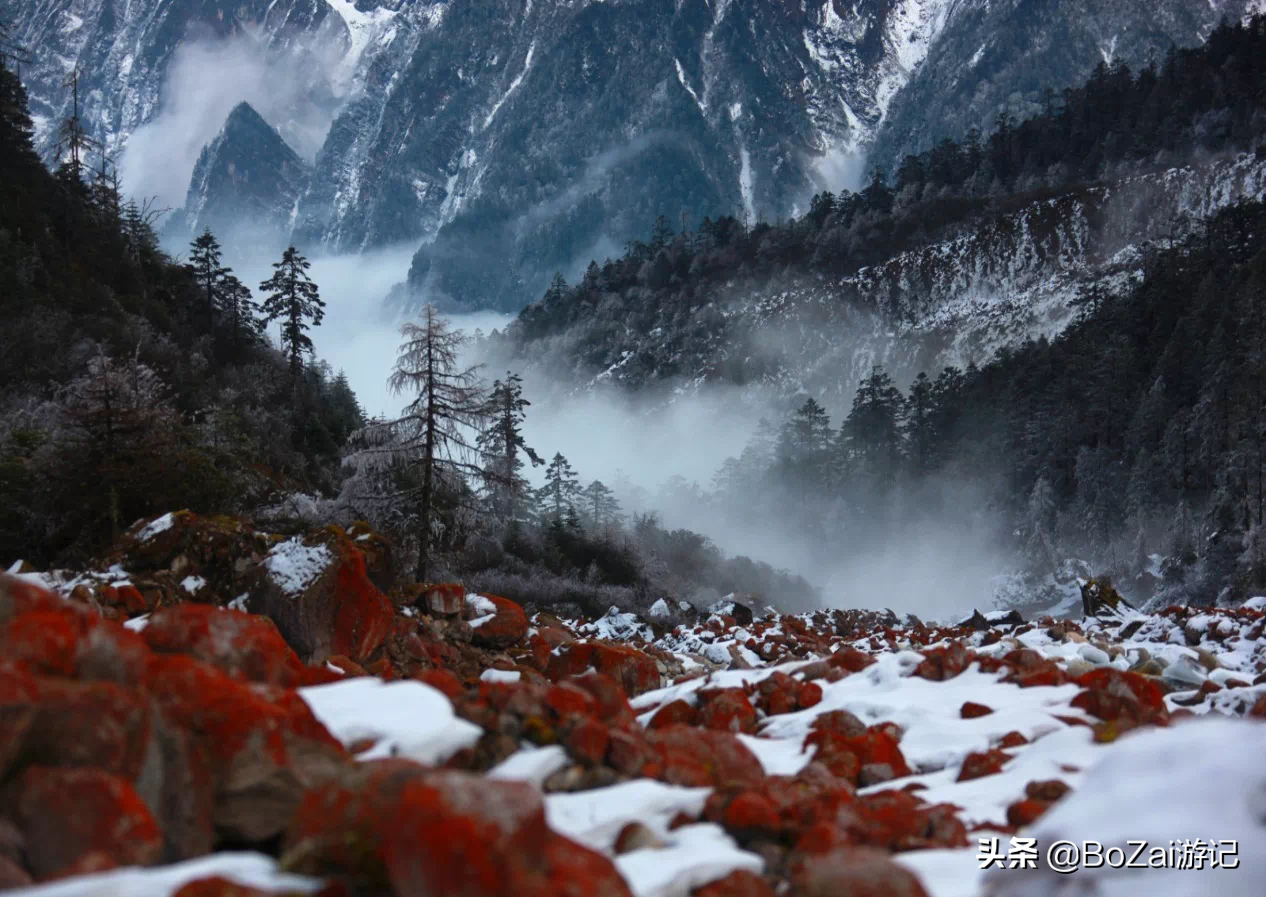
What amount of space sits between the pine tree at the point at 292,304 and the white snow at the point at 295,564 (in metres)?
35.0

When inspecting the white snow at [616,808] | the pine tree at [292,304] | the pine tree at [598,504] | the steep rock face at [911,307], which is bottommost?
the white snow at [616,808]

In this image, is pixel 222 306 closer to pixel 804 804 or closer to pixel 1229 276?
pixel 804 804

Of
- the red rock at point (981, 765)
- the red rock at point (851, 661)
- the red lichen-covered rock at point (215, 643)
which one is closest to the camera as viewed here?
the red lichen-covered rock at point (215, 643)

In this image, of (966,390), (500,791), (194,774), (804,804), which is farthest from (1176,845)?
(966,390)

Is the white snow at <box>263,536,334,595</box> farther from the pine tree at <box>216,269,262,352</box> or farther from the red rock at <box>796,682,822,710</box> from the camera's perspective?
the pine tree at <box>216,269,262,352</box>

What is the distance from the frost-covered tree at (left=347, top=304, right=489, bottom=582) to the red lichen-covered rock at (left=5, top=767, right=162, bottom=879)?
42.4 ft

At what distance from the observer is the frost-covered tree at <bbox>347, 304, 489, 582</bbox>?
15250mm

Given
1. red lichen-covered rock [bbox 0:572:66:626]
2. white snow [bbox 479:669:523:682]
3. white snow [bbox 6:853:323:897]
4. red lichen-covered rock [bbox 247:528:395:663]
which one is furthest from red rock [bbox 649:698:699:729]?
red lichen-covered rock [bbox 247:528:395:663]

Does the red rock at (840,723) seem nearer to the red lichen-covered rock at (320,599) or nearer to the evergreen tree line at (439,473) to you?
the red lichen-covered rock at (320,599)

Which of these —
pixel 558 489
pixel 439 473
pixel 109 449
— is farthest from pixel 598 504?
pixel 109 449

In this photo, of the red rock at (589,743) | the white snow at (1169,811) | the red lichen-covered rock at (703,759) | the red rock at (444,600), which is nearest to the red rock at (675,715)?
the red lichen-covered rock at (703,759)

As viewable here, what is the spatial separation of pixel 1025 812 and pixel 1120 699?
194cm

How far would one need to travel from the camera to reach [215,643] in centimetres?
394

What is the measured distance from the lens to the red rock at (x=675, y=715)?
17.8 feet
